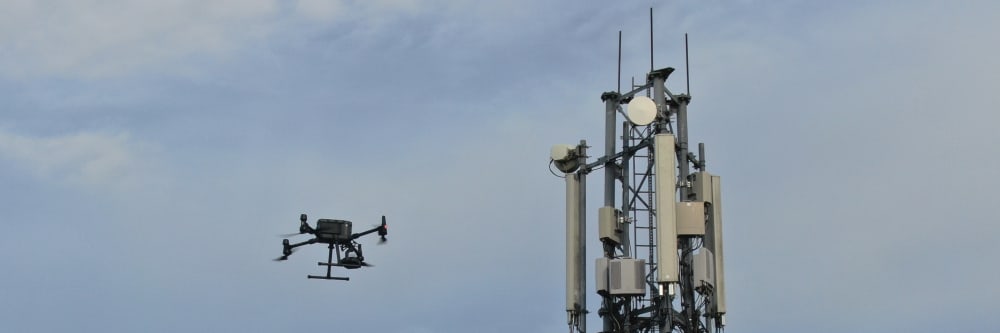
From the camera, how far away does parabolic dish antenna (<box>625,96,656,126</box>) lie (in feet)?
237

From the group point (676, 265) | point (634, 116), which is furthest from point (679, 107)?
point (676, 265)

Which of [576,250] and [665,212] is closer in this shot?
[665,212]

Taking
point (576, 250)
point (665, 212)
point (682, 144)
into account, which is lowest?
point (576, 250)

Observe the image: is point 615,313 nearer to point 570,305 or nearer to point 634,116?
point 570,305

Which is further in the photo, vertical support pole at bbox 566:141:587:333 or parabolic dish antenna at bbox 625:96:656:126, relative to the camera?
parabolic dish antenna at bbox 625:96:656:126

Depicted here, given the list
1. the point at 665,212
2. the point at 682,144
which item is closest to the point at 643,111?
the point at 682,144

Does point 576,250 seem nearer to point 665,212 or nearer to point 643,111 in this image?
point 665,212

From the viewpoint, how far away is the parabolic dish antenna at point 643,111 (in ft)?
237

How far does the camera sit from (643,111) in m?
72.4

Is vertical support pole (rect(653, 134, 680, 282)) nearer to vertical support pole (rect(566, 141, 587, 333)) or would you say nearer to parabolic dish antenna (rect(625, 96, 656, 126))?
parabolic dish antenna (rect(625, 96, 656, 126))

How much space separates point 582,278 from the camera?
236 ft

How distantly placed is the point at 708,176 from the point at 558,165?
5.35 m

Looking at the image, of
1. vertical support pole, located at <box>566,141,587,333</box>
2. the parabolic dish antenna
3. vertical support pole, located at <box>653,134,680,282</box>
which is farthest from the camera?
the parabolic dish antenna

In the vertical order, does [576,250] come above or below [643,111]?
below
